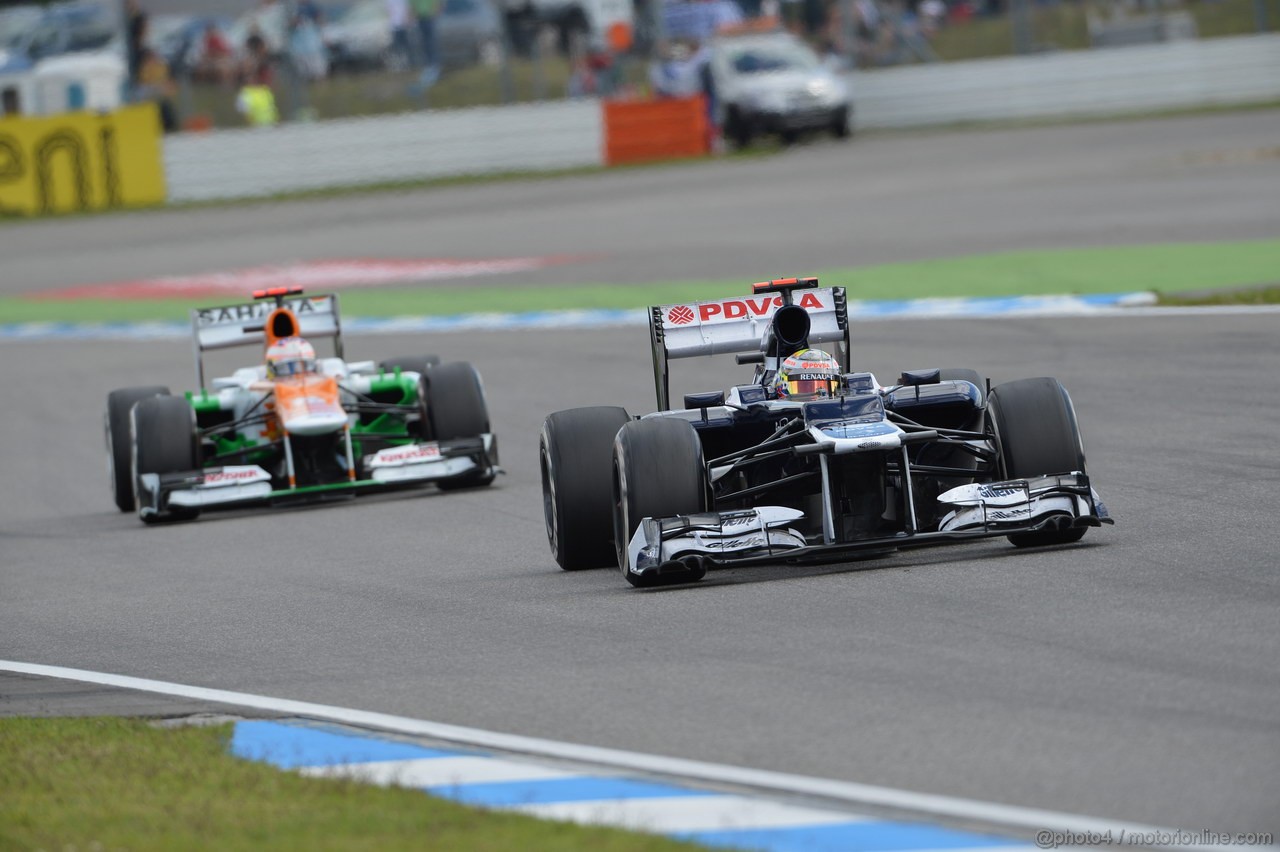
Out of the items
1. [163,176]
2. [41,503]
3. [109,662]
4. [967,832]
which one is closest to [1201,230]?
[41,503]

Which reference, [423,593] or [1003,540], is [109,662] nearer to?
[423,593]

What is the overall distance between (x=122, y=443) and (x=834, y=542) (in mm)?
6775

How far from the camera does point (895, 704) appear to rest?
683 cm

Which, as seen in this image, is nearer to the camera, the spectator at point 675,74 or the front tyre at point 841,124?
the front tyre at point 841,124

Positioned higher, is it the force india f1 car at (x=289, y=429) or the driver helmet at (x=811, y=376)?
the driver helmet at (x=811, y=376)

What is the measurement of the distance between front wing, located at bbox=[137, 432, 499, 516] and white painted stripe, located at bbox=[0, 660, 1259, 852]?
5257 mm

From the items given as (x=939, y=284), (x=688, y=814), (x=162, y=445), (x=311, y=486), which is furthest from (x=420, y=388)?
(x=939, y=284)

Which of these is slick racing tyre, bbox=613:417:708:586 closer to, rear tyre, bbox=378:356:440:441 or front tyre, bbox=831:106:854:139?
rear tyre, bbox=378:356:440:441

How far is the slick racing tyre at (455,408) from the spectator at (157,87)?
2973 centimetres

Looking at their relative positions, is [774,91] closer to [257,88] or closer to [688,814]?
[257,88]

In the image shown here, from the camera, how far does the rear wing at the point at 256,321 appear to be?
14.6m

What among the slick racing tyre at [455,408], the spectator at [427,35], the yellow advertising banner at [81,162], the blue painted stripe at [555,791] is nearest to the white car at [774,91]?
the spectator at [427,35]

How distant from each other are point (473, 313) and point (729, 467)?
14.4 m

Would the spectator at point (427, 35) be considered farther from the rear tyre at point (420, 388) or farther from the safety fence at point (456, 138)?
the rear tyre at point (420, 388)
